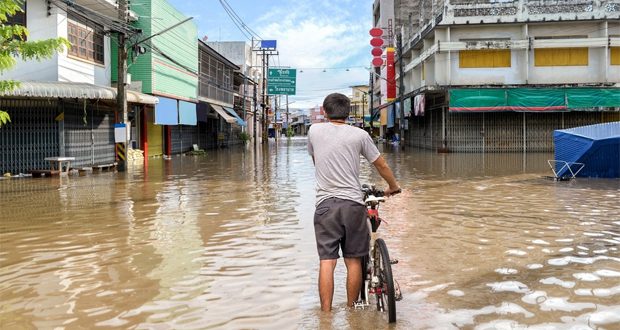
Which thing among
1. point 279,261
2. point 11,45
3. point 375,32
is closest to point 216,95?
point 375,32

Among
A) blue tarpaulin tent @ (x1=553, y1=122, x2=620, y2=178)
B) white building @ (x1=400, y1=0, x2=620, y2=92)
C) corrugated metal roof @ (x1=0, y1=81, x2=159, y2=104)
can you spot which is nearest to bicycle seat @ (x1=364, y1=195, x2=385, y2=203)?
blue tarpaulin tent @ (x1=553, y1=122, x2=620, y2=178)

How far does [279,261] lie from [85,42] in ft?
61.6

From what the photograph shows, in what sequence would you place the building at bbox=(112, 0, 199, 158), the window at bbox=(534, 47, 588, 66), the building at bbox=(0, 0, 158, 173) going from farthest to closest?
the window at bbox=(534, 47, 588, 66) < the building at bbox=(112, 0, 199, 158) < the building at bbox=(0, 0, 158, 173)

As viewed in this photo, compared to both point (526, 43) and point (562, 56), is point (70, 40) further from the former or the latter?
point (562, 56)

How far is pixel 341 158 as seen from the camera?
4469 mm

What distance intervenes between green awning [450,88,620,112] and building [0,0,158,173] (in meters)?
18.9

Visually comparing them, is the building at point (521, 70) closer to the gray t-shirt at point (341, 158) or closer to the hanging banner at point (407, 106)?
the hanging banner at point (407, 106)

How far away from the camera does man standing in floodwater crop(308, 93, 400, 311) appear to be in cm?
441

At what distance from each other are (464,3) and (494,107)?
6638 millimetres

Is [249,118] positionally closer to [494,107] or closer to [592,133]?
[494,107]

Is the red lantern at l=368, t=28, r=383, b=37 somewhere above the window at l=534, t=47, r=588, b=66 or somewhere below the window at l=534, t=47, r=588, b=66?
above

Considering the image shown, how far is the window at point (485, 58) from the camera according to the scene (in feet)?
109

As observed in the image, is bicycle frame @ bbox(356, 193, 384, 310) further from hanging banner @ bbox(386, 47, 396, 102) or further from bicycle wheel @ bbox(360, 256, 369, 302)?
hanging banner @ bbox(386, 47, 396, 102)

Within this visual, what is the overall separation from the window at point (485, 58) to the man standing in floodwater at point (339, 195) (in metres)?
30.5
